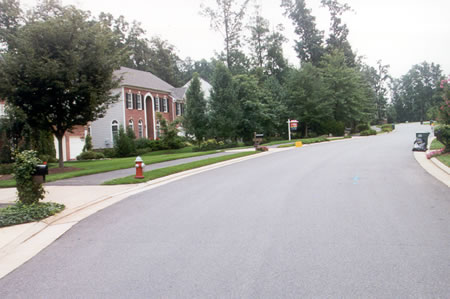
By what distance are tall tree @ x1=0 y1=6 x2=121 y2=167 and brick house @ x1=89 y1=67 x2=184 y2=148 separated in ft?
57.2

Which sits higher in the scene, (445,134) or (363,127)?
(363,127)

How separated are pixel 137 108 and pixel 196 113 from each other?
906cm

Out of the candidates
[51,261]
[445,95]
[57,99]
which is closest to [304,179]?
[51,261]

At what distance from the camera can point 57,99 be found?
60.5ft

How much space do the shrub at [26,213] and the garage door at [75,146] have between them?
25.2 meters

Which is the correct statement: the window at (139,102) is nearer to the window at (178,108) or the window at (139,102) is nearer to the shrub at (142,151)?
the shrub at (142,151)

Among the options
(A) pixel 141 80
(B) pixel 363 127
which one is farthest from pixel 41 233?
(B) pixel 363 127

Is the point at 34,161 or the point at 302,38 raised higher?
the point at 302,38

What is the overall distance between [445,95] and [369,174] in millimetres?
7681

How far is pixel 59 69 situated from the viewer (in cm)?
1730

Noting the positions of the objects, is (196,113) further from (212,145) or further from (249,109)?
(249,109)

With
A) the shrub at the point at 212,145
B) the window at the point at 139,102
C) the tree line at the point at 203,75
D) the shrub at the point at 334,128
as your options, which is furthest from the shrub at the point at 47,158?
the shrub at the point at 334,128

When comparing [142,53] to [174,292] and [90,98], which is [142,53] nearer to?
[90,98]

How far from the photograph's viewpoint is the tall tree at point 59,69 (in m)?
17.1
